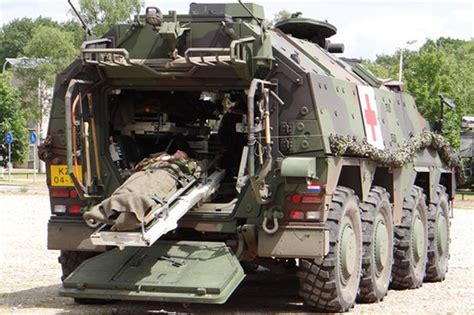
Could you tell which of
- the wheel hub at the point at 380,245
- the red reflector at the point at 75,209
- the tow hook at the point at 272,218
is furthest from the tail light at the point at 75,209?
the wheel hub at the point at 380,245

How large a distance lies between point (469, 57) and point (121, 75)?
68105 mm

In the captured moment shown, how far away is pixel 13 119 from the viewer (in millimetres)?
56031

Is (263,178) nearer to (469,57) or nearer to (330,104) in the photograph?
→ (330,104)

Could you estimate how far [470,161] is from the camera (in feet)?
128

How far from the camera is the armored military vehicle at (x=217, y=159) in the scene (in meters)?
9.45

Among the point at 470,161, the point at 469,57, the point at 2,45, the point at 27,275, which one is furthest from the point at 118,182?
the point at 2,45

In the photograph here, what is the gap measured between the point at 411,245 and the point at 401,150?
126 cm

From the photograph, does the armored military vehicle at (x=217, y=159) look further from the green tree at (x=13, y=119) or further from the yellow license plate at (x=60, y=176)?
the green tree at (x=13, y=119)

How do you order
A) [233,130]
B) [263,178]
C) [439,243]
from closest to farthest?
[263,178], [233,130], [439,243]

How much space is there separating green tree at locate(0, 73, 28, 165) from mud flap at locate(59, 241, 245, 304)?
4525 cm

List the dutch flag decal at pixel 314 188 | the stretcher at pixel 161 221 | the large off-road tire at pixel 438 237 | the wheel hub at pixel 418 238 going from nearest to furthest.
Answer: the stretcher at pixel 161 221 → the dutch flag decal at pixel 314 188 → the wheel hub at pixel 418 238 → the large off-road tire at pixel 438 237

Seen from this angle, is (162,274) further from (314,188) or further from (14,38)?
(14,38)

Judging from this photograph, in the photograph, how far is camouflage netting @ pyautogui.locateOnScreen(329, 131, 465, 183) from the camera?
9867mm

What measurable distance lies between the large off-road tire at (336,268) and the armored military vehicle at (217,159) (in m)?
0.01
